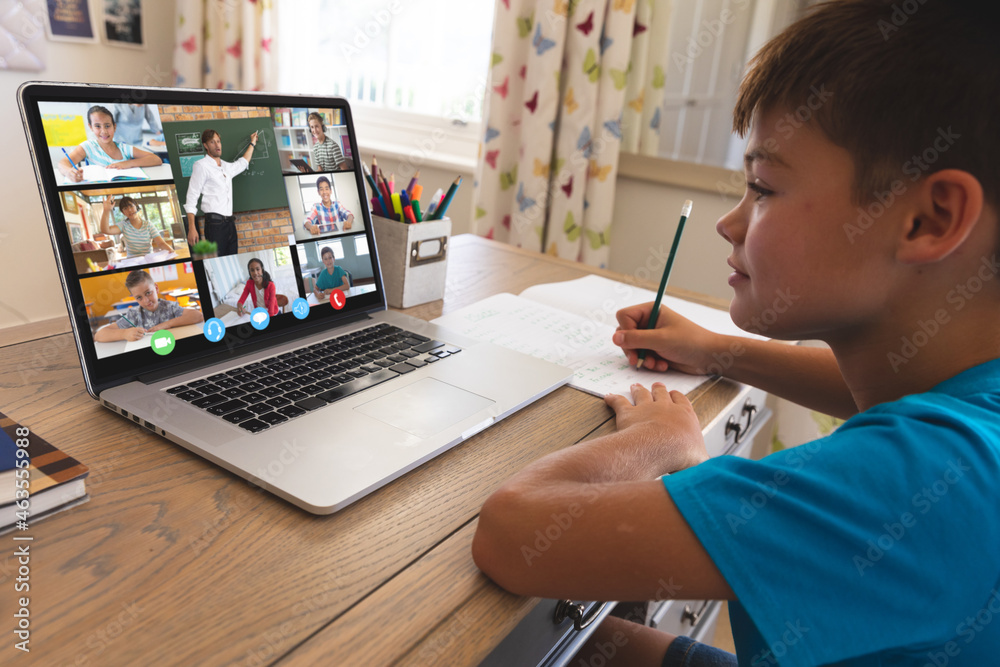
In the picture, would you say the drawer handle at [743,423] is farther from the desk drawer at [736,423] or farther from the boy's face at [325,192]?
the boy's face at [325,192]

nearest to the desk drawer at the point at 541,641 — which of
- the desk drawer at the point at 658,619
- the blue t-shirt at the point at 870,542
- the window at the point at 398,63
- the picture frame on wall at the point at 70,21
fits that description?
the desk drawer at the point at 658,619

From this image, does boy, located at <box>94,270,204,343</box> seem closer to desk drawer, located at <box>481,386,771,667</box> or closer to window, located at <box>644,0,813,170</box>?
desk drawer, located at <box>481,386,771,667</box>

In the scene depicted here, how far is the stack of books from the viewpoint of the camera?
0.46 meters

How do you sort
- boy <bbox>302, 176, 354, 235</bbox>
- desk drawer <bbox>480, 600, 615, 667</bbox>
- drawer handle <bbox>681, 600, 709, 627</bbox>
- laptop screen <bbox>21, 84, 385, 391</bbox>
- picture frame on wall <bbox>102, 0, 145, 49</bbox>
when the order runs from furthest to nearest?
picture frame on wall <bbox>102, 0, 145, 49</bbox> < drawer handle <bbox>681, 600, 709, 627</bbox> < boy <bbox>302, 176, 354, 235</bbox> < laptop screen <bbox>21, 84, 385, 391</bbox> < desk drawer <bbox>480, 600, 615, 667</bbox>

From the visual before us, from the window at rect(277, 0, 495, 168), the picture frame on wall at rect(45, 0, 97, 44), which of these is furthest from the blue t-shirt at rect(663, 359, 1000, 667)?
the picture frame on wall at rect(45, 0, 97, 44)

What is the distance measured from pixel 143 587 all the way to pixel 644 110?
1.75m

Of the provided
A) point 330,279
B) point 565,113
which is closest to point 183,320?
point 330,279

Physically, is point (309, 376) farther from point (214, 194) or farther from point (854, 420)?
point (854, 420)

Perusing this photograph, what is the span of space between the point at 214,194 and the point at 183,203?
4cm

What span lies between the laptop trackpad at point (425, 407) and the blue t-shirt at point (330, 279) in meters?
0.20

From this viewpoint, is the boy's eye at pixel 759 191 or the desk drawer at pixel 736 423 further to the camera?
the desk drawer at pixel 736 423

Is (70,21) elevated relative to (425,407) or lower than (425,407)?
elevated

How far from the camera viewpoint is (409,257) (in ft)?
3.10

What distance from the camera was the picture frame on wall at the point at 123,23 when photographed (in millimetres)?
2324
